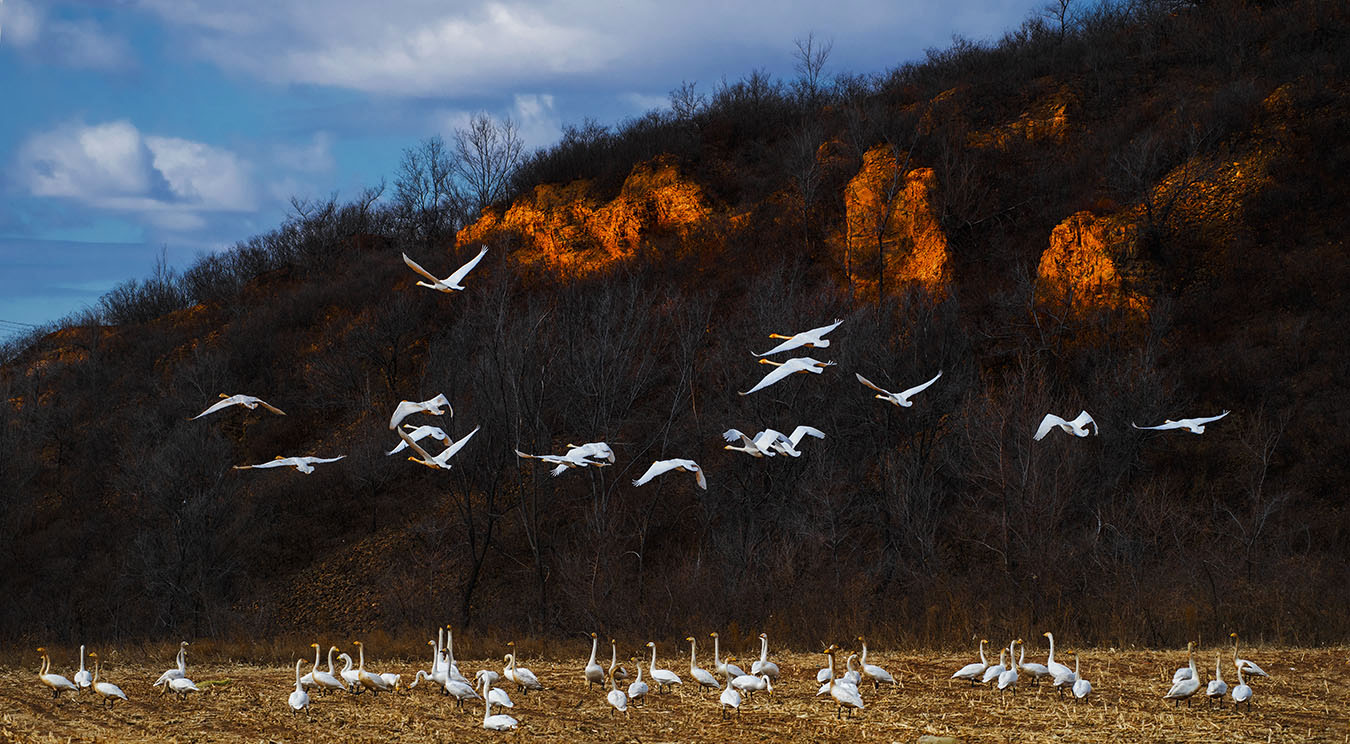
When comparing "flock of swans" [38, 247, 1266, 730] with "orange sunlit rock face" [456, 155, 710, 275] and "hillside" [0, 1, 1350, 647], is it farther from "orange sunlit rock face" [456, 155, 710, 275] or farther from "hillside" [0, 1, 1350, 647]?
"orange sunlit rock face" [456, 155, 710, 275]

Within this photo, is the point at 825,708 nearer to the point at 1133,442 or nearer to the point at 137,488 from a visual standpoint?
the point at 1133,442

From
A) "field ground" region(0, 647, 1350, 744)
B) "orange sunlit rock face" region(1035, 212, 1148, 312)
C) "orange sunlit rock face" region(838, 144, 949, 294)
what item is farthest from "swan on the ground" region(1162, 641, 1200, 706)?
"orange sunlit rock face" region(838, 144, 949, 294)

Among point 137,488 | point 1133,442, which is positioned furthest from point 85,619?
point 1133,442

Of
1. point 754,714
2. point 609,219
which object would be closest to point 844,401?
point 609,219

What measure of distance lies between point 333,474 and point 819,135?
2627 cm

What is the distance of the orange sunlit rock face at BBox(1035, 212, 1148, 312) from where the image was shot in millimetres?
33156

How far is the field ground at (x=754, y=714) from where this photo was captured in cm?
1016

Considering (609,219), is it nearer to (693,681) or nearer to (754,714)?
(693,681)

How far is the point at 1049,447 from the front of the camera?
26500mm

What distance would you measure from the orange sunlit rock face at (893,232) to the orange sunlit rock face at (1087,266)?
12.3ft

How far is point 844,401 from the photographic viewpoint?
31562 millimetres

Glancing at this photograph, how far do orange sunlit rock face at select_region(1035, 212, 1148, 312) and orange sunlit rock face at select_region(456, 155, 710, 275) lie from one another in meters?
16.6

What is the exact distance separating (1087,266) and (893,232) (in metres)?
7.33

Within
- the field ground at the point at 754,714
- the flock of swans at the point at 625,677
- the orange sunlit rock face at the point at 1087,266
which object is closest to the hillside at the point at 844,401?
the orange sunlit rock face at the point at 1087,266
